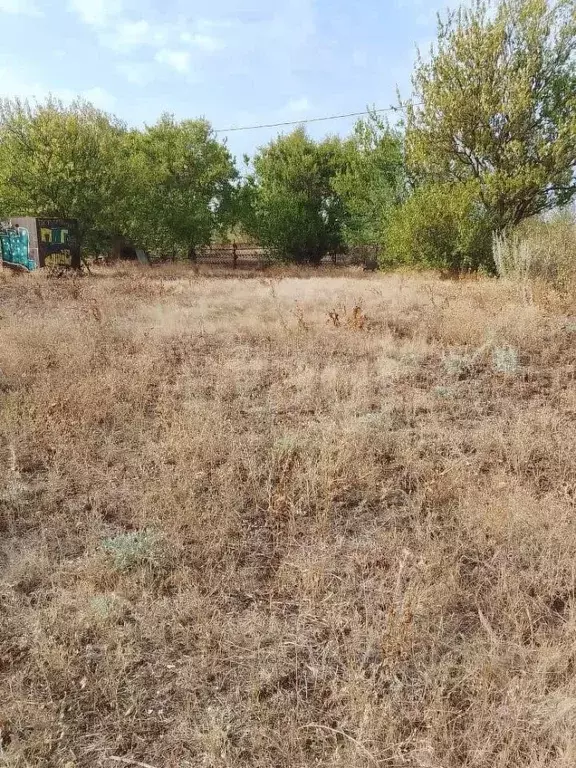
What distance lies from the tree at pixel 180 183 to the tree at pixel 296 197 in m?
1.84

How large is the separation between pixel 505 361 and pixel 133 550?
17.5ft

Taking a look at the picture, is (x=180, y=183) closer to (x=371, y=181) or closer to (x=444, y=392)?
(x=371, y=181)

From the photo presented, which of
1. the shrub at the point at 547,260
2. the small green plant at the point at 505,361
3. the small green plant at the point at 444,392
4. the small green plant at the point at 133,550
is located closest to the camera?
the small green plant at the point at 133,550

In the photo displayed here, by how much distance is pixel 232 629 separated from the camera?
2299 millimetres

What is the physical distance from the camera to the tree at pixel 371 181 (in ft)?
68.5

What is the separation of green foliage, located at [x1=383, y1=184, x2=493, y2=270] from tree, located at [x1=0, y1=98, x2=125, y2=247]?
12.0 meters

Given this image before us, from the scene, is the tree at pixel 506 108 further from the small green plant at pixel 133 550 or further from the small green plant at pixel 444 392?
the small green plant at pixel 133 550

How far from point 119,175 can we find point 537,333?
61.0 feet

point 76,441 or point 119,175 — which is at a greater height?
point 119,175

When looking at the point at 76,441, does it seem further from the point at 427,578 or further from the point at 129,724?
the point at 427,578

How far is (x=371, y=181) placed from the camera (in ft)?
72.3

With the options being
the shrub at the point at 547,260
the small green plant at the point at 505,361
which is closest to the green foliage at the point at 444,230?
the shrub at the point at 547,260

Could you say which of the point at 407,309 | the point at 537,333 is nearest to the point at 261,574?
the point at 537,333

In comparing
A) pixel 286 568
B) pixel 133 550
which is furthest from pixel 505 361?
pixel 133 550
